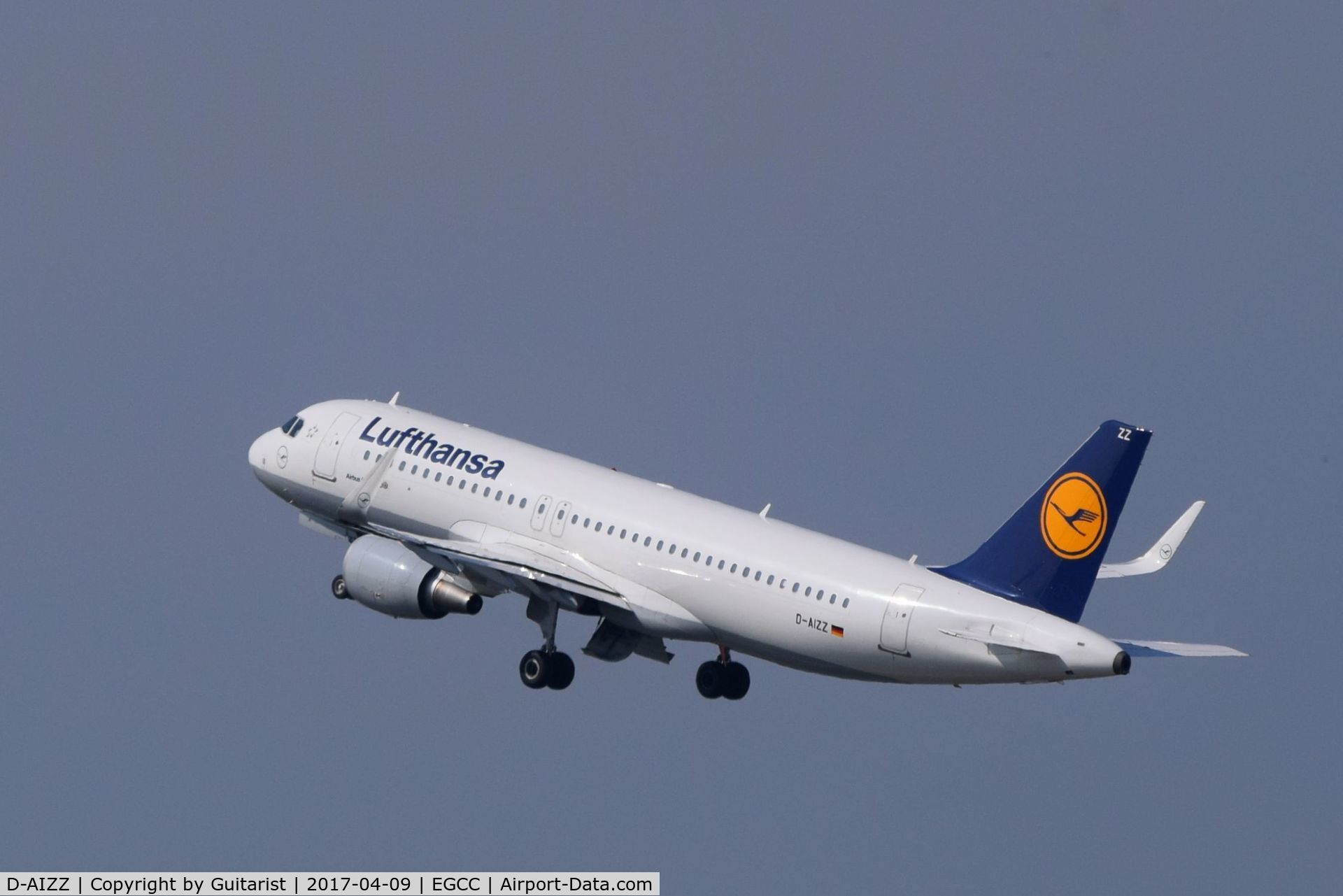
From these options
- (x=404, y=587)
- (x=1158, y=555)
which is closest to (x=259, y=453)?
(x=404, y=587)

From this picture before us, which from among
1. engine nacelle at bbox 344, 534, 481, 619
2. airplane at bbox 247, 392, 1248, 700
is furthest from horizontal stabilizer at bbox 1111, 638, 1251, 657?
engine nacelle at bbox 344, 534, 481, 619

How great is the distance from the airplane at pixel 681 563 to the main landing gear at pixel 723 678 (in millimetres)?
59

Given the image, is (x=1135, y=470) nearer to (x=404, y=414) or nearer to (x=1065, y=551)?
(x=1065, y=551)

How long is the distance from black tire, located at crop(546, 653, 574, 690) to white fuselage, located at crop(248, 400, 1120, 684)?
2664 millimetres

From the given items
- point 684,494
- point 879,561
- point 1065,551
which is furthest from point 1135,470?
point 684,494

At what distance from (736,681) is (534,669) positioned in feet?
19.1

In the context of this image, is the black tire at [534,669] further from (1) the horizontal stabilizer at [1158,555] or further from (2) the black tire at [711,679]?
(1) the horizontal stabilizer at [1158,555]

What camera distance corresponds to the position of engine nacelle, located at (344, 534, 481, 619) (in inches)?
3305

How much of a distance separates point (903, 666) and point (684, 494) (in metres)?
9.28

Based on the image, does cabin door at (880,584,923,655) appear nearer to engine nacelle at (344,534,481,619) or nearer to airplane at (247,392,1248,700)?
airplane at (247,392,1248,700)

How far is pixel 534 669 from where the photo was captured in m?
84.3

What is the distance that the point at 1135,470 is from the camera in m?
75.1

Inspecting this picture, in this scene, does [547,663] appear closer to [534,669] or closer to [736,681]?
[534,669]

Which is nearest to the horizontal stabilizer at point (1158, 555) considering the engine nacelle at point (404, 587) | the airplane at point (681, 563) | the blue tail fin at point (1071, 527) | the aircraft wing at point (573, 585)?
the airplane at point (681, 563)
